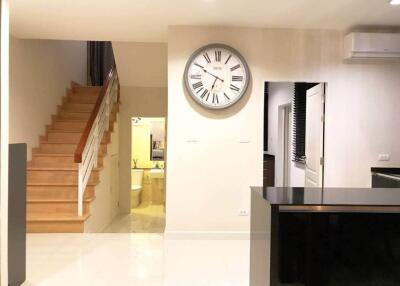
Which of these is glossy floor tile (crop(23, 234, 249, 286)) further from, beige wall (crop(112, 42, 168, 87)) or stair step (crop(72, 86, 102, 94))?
stair step (crop(72, 86, 102, 94))

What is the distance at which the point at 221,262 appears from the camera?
3.43 metres

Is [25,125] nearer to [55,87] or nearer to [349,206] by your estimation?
[55,87]

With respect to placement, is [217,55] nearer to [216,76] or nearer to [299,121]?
[216,76]

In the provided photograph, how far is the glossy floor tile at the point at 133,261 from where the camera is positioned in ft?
9.75

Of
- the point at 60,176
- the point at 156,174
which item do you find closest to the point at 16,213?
the point at 60,176

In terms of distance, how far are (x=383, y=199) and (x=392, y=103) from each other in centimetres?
253

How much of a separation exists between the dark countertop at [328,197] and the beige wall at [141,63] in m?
3.95

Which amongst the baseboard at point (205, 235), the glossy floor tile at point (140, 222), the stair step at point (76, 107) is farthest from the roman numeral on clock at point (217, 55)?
the stair step at point (76, 107)

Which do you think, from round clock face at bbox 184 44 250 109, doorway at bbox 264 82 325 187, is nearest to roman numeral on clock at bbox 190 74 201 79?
round clock face at bbox 184 44 250 109

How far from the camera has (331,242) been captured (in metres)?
1.96

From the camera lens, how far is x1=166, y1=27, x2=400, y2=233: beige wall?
4.10 meters

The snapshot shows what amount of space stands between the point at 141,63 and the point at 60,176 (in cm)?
230

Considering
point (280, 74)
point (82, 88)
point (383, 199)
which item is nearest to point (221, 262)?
point (383, 199)

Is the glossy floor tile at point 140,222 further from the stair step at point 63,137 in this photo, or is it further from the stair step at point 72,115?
the stair step at point 72,115
